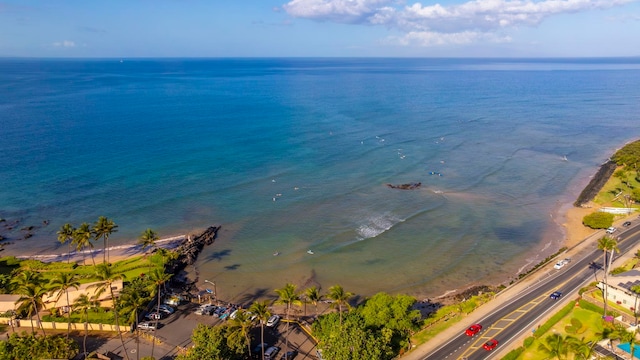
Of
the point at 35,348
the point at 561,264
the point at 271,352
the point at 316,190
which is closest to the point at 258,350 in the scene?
the point at 271,352

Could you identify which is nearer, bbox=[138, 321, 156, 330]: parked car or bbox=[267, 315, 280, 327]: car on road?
bbox=[138, 321, 156, 330]: parked car

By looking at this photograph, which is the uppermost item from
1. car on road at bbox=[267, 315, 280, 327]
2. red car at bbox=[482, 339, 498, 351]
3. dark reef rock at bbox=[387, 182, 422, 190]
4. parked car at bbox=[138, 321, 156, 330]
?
dark reef rock at bbox=[387, 182, 422, 190]

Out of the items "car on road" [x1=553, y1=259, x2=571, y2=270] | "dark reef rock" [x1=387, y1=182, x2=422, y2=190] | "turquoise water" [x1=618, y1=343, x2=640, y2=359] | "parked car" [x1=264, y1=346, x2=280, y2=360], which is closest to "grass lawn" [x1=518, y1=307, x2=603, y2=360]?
"turquoise water" [x1=618, y1=343, x2=640, y2=359]

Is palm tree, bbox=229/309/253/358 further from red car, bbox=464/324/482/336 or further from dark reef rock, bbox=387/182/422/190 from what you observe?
dark reef rock, bbox=387/182/422/190

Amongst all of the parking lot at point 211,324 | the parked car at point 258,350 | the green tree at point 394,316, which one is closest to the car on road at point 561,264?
the green tree at point 394,316

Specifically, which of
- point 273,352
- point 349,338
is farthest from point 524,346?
point 273,352

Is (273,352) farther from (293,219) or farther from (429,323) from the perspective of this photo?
(293,219)

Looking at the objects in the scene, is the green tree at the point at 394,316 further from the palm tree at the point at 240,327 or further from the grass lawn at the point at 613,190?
the grass lawn at the point at 613,190
